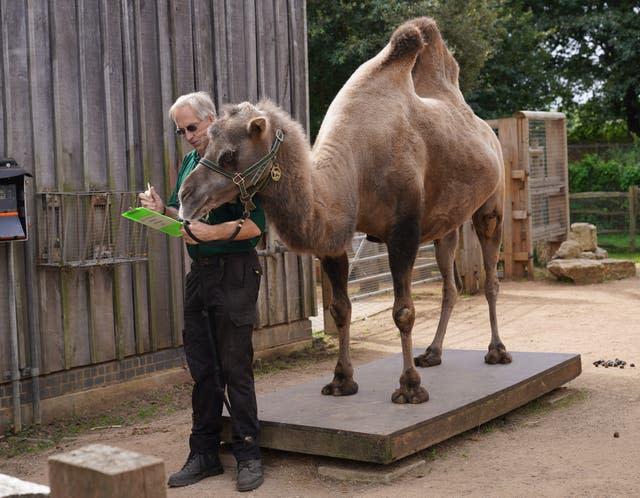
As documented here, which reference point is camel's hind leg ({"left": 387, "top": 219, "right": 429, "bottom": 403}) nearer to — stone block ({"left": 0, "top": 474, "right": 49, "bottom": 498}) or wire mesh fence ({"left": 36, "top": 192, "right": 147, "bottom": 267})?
wire mesh fence ({"left": 36, "top": 192, "right": 147, "bottom": 267})

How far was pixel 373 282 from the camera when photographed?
12703mm

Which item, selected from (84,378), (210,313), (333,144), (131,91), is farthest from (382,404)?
(131,91)

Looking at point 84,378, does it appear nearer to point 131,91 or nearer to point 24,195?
point 24,195

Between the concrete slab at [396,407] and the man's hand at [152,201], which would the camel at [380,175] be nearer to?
the concrete slab at [396,407]

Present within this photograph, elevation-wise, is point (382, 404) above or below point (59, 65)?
below

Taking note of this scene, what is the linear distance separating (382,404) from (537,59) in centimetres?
1686

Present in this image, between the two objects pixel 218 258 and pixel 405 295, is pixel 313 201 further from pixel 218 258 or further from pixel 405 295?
pixel 405 295

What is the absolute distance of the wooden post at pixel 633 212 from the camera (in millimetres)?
18281

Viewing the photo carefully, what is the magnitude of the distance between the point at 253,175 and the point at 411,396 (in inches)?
72.7

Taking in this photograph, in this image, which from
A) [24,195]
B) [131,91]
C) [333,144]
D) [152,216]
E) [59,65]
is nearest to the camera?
[152,216]

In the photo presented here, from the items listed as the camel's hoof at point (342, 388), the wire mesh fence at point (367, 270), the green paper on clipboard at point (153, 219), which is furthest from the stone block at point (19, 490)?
the wire mesh fence at point (367, 270)

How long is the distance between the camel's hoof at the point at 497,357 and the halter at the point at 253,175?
284cm

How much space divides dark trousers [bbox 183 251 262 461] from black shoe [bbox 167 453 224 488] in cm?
5

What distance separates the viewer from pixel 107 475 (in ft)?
6.91
